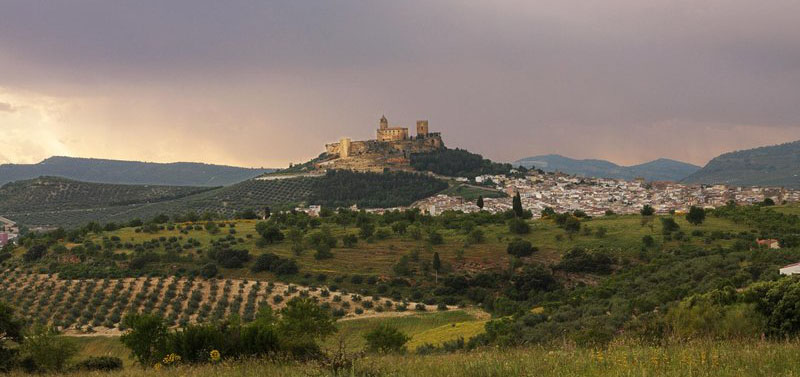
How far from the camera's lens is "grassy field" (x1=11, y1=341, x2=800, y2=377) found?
7.73 m

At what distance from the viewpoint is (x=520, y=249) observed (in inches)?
2169

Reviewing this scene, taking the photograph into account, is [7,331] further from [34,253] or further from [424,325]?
[34,253]

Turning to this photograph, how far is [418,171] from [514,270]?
83.5 metres

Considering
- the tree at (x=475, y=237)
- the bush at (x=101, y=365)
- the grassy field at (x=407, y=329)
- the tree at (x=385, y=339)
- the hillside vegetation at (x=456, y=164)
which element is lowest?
the grassy field at (x=407, y=329)

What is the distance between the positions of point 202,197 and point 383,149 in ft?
131

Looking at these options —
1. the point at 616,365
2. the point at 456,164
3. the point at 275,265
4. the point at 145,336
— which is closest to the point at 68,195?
the point at 456,164

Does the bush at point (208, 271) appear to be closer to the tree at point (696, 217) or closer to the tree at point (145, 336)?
the tree at point (145, 336)

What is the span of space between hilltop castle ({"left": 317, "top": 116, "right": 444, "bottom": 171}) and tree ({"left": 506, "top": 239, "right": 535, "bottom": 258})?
80.0 m

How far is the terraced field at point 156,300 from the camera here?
42.1 meters

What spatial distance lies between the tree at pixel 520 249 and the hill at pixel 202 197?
5813 cm

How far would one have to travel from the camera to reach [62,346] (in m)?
22.3

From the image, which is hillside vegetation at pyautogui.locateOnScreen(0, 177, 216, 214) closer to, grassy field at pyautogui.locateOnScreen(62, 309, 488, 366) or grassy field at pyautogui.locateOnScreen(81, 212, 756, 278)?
grassy field at pyautogui.locateOnScreen(81, 212, 756, 278)

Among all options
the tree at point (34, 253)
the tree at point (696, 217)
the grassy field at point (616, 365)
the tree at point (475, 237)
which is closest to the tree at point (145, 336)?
the grassy field at point (616, 365)

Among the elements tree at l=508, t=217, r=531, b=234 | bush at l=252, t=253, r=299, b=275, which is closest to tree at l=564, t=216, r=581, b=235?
tree at l=508, t=217, r=531, b=234
